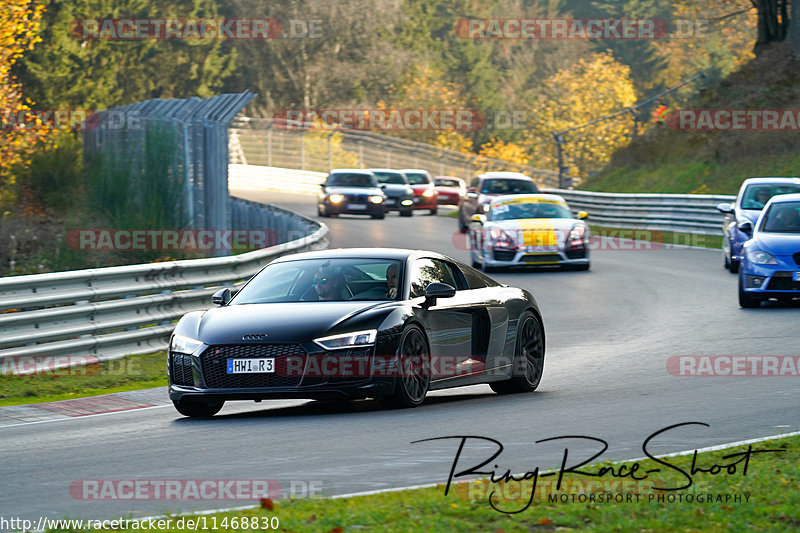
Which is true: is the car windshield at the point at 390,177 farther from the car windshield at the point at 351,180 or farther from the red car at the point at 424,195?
the car windshield at the point at 351,180

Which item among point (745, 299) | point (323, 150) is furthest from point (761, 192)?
point (323, 150)

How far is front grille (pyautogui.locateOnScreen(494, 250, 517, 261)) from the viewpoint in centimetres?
2608

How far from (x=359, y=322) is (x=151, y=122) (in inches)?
525

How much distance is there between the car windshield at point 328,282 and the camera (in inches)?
448

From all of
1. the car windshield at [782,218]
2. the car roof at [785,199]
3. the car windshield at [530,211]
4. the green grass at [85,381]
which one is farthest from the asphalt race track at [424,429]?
the car windshield at [530,211]

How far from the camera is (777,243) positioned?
61.7 ft

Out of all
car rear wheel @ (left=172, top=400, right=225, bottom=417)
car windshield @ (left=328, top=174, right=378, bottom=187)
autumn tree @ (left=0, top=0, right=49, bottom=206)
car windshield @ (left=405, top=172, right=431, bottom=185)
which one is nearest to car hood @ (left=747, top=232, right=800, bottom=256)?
car rear wheel @ (left=172, top=400, right=225, bottom=417)

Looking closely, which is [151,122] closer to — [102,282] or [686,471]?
[102,282]

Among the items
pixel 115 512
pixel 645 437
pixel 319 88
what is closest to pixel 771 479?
pixel 645 437

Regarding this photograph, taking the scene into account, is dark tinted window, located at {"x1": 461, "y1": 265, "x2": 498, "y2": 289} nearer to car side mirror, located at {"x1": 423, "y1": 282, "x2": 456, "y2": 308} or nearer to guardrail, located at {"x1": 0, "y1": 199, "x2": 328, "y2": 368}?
car side mirror, located at {"x1": 423, "y1": 282, "x2": 456, "y2": 308}

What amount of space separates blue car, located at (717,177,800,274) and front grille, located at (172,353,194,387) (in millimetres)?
15426

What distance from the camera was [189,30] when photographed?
253ft

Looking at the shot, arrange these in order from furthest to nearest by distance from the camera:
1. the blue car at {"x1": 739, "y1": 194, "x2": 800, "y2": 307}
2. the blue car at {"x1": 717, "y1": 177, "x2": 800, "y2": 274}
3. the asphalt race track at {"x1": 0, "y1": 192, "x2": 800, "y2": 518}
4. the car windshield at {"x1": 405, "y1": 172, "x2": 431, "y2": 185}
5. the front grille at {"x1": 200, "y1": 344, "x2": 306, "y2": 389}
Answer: the car windshield at {"x1": 405, "y1": 172, "x2": 431, "y2": 185}
the blue car at {"x1": 717, "y1": 177, "x2": 800, "y2": 274}
the blue car at {"x1": 739, "y1": 194, "x2": 800, "y2": 307}
the front grille at {"x1": 200, "y1": 344, "x2": 306, "y2": 389}
the asphalt race track at {"x1": 0, "y1": 192, "x2": 800, "y2": 518}

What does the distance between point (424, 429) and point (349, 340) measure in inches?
44.1
